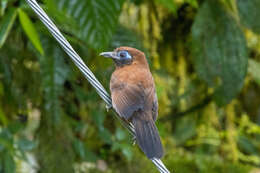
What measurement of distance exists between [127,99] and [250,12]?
51.4 inches

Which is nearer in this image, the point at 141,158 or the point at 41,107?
the point at 41,107

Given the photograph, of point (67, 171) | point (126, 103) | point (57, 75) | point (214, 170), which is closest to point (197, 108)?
point (214, 170)

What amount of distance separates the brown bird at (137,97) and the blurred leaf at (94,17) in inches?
3.7

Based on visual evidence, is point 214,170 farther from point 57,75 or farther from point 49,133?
point 57,75

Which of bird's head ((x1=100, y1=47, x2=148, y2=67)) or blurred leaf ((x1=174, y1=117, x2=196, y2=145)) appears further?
blurred leaf ((x1=174, y1=117, x2=196, y2=145))

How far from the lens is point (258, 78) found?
3.54m

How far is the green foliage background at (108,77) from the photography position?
2.59 meters

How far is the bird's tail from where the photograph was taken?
1.85m

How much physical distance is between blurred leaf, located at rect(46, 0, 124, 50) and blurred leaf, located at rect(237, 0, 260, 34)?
1044mm

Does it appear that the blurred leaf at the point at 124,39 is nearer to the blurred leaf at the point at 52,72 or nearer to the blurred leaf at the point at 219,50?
the blurred leaf at the point at 52,72

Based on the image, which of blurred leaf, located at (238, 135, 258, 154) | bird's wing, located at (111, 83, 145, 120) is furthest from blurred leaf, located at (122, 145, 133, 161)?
blurred leaf, located at (238, 135, 258, 154)

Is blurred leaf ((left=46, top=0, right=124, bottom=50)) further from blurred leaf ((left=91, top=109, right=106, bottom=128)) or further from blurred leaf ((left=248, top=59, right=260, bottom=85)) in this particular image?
blurred leaf ((left=248, top=59, right=260, bottom=85))

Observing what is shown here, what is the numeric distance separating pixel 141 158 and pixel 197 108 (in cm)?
65

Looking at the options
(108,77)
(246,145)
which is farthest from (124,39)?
(246,145)
